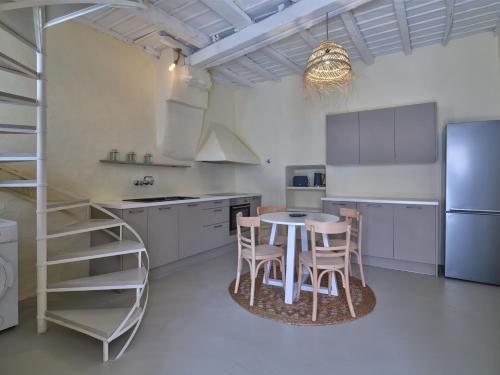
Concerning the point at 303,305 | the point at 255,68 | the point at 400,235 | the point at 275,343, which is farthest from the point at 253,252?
the point at 255,68

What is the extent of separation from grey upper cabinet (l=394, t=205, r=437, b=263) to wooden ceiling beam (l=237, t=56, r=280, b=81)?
309 cm

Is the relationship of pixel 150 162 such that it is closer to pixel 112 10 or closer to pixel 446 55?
pixel 112 10

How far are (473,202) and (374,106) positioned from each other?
1.95 meters

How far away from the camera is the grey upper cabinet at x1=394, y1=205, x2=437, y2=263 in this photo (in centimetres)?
356

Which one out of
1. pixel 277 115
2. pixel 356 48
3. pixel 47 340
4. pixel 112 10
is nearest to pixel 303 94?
pixel 277 115

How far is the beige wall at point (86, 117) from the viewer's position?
2.87 m

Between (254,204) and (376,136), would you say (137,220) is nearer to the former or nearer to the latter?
(254,204)

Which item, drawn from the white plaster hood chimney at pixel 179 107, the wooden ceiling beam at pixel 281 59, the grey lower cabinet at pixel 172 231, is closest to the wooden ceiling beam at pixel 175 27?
the white plaster hood chimney at pixel 179 107

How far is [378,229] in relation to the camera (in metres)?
3.88

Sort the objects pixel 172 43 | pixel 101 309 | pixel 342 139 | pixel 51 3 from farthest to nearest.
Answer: pixel 342 139 → pixel 172 43 → pixel 101 309 → pixel 51 3

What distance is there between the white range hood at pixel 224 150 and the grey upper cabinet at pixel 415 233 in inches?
105

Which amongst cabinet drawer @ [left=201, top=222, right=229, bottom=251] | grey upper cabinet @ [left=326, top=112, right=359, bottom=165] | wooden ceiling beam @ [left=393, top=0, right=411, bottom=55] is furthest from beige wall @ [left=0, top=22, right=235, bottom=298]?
wooden ceiling beam @ [left=393, top=0, right=411, bottom=55]

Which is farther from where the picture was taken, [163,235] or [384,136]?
[384,136]

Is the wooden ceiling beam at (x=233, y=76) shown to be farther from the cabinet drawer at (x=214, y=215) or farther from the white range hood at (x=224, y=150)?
the cabinet drawer at (x=214, y=215)
